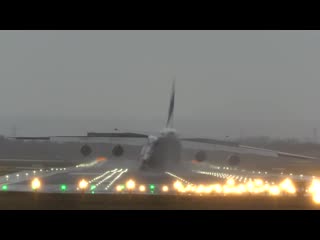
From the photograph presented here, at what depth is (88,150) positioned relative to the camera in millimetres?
57594

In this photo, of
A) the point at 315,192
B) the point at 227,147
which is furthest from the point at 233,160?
the point at 315,192

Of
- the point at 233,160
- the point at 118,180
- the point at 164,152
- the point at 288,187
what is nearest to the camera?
the point at 288,187

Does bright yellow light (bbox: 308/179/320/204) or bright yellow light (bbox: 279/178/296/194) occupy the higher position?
bright yellow light (bbox: 308/179/320/204)

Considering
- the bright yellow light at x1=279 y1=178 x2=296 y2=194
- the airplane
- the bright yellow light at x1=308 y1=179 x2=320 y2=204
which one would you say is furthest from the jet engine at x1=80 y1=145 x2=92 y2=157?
the bright yellow light at x1=308 y1=179 x2=320 y2=204

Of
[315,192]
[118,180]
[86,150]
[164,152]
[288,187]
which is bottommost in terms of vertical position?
[118,180]

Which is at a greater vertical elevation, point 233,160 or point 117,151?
point 117,151

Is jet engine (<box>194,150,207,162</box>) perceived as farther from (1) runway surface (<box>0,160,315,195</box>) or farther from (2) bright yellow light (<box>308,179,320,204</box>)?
(2) bright yellow light (<box>308,179,320,204</box>)

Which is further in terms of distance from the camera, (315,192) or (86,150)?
(86,150)

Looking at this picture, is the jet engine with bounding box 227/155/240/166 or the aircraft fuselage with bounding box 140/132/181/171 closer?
the aircraft fuselage with bounding box 140/132/181/171

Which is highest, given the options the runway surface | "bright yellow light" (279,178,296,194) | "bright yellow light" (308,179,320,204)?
"bright yellow light" (308,179,320,204)

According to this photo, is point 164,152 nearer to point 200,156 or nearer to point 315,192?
point 200,156

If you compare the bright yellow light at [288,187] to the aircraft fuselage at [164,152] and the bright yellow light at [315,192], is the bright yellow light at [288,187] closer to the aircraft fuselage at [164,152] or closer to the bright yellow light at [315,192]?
the bright yellow light at [315,192]
